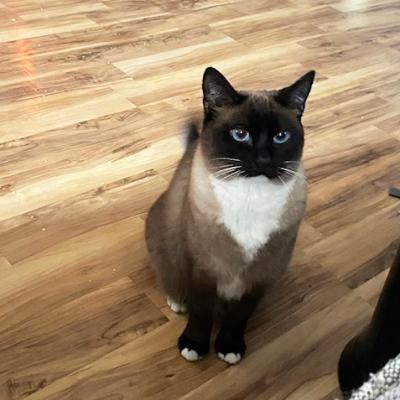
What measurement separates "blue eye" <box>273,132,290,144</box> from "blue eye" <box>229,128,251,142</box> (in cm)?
5

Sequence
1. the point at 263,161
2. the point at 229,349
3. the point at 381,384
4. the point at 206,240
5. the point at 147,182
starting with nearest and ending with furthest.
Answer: the point at 381,384, the point at 263,161, the point at 206,240, the point at 229,349, the point at 147,182

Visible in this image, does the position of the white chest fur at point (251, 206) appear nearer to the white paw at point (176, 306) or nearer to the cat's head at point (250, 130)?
the cat's head at point (250, 130)

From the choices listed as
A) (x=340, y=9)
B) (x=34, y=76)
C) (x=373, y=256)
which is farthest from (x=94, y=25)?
(x=373, y=256)

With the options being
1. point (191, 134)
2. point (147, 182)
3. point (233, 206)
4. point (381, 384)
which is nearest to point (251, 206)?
point (233, 206)

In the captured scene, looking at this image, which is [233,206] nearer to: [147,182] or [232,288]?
[232,288]

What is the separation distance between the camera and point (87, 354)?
51.9 inches

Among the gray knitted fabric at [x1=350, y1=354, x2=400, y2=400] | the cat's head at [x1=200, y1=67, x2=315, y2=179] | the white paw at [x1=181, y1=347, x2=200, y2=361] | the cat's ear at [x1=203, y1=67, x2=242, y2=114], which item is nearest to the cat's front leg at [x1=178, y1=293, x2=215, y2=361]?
the white paw at [x1=181, y1=347, x2=200, y2=361]

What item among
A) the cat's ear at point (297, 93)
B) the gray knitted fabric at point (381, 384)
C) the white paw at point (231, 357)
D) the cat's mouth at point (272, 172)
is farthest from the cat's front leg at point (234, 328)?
the gray knitted fabric at point (381, 384)

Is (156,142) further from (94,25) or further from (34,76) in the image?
(94,25)

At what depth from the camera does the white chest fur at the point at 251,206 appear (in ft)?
3.82

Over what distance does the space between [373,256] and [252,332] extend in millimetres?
435

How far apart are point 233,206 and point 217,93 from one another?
218mm

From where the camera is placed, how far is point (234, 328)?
1325mm

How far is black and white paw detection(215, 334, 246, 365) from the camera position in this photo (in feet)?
4.33
